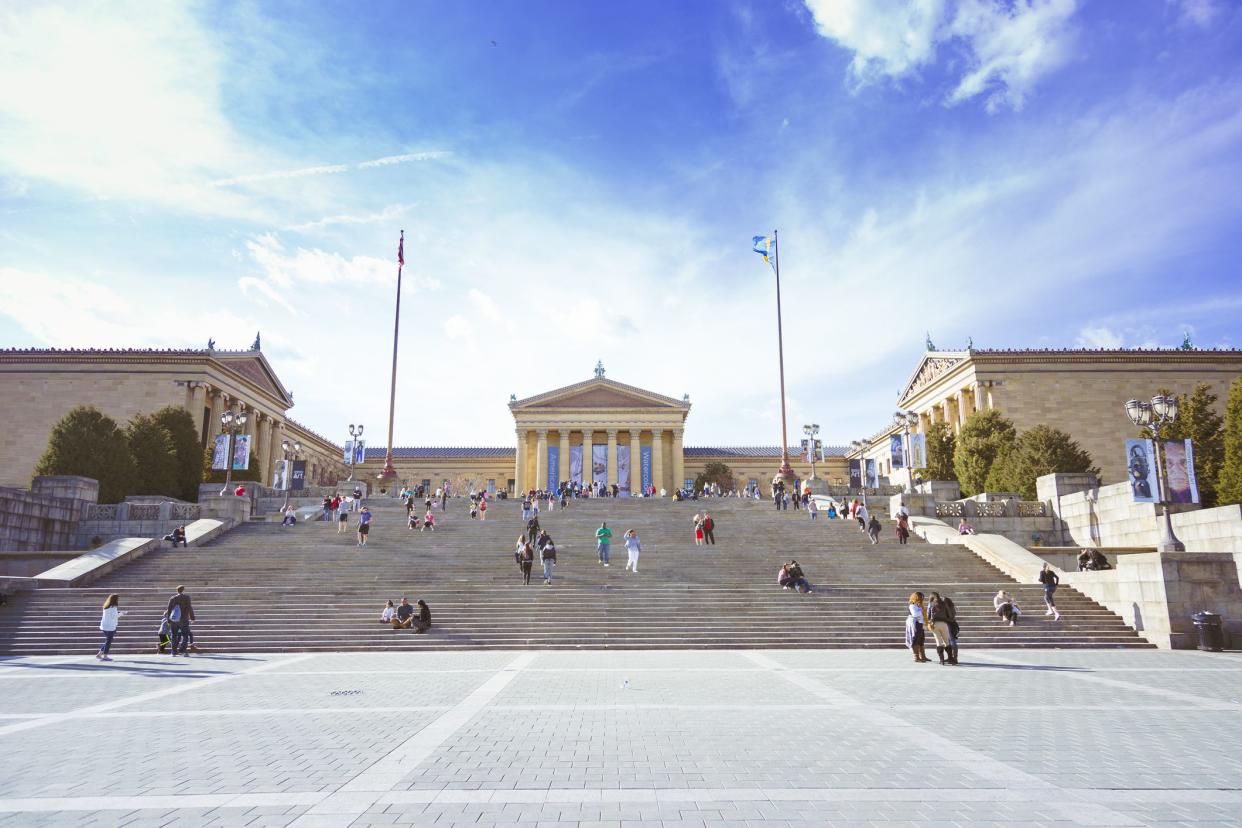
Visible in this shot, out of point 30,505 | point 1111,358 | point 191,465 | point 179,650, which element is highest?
point 1111,358

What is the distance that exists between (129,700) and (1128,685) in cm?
→ 1436

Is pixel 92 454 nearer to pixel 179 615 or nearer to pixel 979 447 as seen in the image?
pixel 179 615

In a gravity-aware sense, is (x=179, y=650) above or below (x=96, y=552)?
below

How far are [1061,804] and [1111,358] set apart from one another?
63584 millimetres

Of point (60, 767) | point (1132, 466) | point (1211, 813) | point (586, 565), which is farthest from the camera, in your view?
point (586, 565)

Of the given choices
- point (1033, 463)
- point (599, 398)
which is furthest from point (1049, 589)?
point (599, 398)

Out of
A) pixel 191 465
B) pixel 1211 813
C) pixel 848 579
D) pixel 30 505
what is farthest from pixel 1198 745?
pixel 191 465

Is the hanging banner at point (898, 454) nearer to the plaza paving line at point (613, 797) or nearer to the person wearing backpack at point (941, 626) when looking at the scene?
the person wearing backpack at point (941, 626)

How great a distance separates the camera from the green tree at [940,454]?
164 feet

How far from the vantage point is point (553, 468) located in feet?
238

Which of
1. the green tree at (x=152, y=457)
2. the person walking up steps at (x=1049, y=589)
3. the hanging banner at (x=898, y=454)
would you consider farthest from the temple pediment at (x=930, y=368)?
the green tree at (x=152, y=457)

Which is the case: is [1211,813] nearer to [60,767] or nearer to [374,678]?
[60,767]

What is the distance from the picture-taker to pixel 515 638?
1697 centimetres

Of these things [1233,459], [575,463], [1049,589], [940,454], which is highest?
[575,463]
